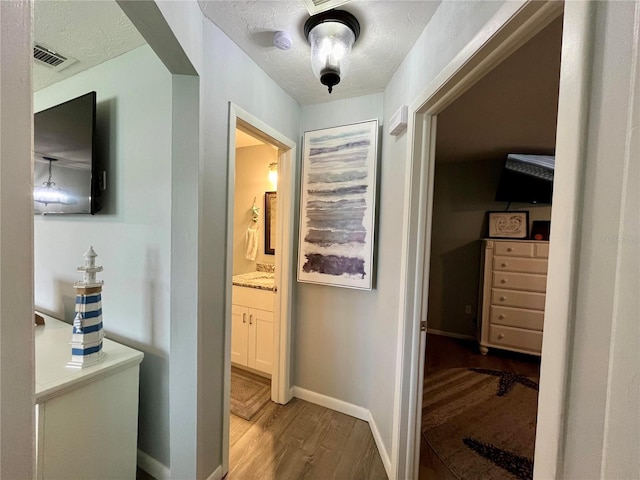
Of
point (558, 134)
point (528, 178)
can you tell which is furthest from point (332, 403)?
point (528, 178)

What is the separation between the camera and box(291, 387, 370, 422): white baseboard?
1903mm

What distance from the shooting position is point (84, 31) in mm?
1236

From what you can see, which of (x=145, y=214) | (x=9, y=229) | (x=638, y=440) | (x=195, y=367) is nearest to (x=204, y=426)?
(x=195, y=367)

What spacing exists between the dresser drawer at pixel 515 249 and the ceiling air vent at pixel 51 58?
4046mm

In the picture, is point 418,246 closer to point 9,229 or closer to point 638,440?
point 638,440

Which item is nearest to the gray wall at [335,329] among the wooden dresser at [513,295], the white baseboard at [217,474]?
the white baseboard at [217,474]

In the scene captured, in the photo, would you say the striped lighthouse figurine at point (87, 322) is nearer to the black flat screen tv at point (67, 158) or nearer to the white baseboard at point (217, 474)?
the black flat screen tv at point (67, 158)

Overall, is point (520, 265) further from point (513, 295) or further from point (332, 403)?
point (332, 403)

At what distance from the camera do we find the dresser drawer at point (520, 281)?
2.81m

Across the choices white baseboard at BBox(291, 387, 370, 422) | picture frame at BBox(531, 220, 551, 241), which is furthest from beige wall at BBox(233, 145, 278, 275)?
picture frame at BBox(531, 220, 551, 241)

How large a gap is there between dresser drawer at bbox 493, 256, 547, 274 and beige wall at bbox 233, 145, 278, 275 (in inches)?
105

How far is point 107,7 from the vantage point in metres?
1.09

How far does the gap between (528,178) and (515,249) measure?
886 mm

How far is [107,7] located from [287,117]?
1.04 m
